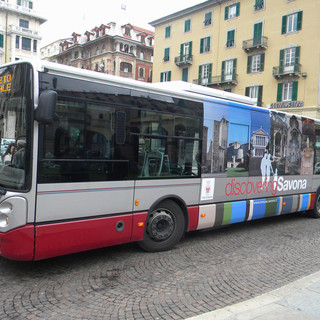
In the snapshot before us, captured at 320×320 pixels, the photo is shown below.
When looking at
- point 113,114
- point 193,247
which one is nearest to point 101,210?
point 113,114

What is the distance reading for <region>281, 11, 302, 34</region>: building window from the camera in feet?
98.1

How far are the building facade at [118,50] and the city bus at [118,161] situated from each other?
54302mm

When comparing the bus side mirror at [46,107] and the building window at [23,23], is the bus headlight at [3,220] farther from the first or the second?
the building window at [23,23]

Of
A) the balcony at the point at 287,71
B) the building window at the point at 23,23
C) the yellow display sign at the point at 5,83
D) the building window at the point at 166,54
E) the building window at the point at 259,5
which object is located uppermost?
the building window at the point at 23,23

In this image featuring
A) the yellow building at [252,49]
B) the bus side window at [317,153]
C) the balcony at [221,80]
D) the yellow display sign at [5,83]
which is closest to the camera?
the yellow display sign at [5,83]

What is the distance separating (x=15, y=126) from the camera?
14.5 feet

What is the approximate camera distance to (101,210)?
4871 millimetres

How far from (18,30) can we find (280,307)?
60.0 metres

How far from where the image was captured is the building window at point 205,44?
122 feet

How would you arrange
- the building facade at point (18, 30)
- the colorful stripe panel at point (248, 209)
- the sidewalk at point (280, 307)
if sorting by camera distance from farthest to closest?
Answer: the building facade at point (18, 30) < the colorful stripe panel at point (248, 209) < the sidewalk at point (280, 307)

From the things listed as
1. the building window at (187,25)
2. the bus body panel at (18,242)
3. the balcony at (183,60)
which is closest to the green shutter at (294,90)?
the balcony at (183,60)

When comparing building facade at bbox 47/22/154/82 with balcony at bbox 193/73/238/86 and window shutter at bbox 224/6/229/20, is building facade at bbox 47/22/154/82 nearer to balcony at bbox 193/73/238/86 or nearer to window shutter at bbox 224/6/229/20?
balcony at bbox 193/73/238/86

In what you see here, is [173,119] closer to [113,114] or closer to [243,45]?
[113,114]

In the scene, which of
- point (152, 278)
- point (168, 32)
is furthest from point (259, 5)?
point (152, 278)
